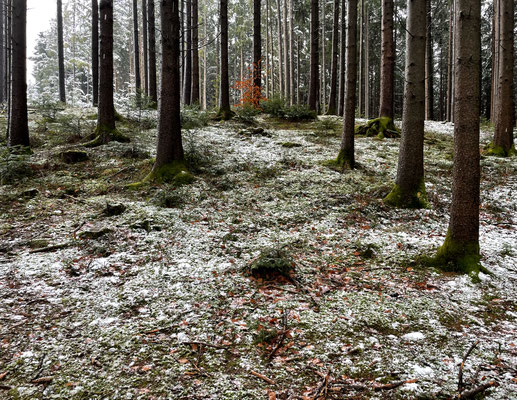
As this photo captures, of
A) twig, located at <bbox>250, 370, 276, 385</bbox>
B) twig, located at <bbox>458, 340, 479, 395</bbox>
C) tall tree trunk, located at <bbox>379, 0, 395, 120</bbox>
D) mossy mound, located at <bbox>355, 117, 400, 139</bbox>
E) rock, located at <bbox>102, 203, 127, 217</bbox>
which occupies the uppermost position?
tall tree trunk, located at <bbox>379, 0, 395, 120</bbox>

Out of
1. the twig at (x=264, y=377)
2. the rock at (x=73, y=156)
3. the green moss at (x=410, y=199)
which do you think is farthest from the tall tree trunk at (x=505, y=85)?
the rock at (x=73, y=156)

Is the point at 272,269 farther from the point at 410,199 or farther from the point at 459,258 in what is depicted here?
the point at 410,199

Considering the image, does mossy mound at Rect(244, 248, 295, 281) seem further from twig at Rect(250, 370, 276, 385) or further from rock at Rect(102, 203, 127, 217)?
rock at Rect(102, 203, 127, 217)

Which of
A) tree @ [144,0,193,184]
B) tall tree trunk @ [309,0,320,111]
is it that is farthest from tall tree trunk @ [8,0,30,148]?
tall tree trunk @ [309,0,320,111]

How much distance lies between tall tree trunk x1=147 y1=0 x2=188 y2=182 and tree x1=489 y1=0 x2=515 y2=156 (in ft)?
33.2

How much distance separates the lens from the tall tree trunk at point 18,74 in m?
8.73

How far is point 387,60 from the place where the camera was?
1134 centimetres

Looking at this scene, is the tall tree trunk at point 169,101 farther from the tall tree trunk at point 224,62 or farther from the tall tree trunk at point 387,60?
the tall tree trunk at point 387,60

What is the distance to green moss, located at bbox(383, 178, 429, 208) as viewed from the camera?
6457 mm

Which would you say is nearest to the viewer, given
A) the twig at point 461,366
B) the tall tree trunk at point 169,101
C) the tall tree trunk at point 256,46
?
the twig at point 461,366

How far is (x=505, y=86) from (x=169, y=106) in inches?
424

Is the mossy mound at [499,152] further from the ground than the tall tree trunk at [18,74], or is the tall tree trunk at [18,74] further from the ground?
the tall tree trunk at [18,74]

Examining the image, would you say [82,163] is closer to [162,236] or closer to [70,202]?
[70,202]

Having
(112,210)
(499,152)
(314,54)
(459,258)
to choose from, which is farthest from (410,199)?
(314,54)
